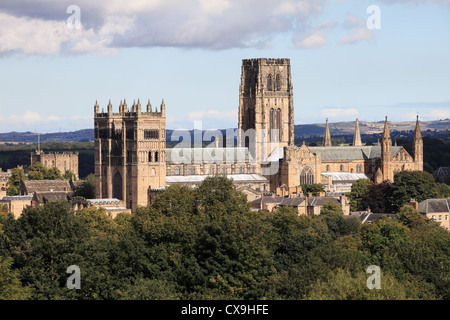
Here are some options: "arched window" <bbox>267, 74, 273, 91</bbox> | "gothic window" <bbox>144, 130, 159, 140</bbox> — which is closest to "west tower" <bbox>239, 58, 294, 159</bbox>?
"arched window" <bbox>267, 74, 273, 91</bbox>

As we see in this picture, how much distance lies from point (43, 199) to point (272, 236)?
66.5 m

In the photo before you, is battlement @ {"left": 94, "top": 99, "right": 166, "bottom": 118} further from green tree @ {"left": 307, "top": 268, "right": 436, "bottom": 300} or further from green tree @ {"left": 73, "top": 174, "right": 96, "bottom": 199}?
green tree @ {"left": 307, "top": 268, "right": 436, "bottom": 300}

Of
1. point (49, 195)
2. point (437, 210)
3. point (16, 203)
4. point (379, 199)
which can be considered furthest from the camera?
point (49, 195)

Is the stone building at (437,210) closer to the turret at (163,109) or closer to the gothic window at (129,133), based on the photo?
the turret at (163,109)

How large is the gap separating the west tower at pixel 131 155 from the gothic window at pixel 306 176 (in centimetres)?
2015

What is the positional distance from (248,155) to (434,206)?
1503 inches

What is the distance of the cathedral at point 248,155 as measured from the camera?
140500 mm

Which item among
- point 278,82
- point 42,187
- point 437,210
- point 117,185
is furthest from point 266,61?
point 437,210

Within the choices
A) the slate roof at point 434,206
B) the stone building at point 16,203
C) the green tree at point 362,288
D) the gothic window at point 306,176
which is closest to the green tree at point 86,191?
the stone building at point 16,203

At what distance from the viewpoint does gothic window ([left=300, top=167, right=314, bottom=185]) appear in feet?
497

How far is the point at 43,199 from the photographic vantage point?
143250 millimetres

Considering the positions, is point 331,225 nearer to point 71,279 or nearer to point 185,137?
point 71,279

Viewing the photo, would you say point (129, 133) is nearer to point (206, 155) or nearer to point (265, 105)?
point (206, 155)

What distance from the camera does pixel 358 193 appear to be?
14212cm
